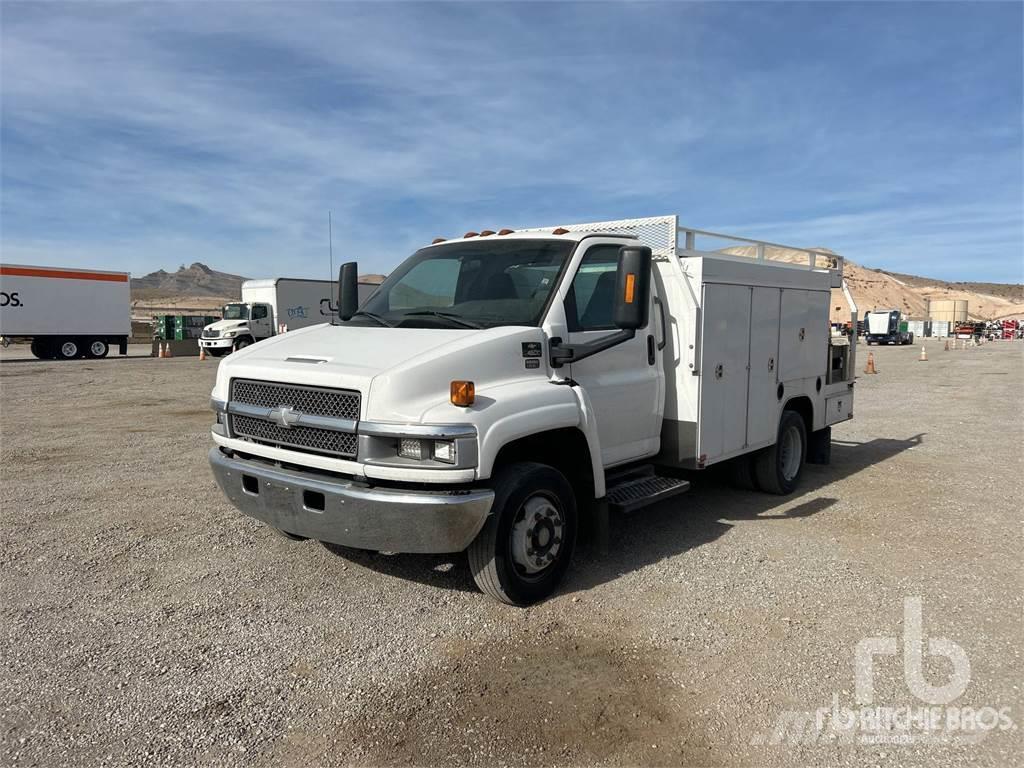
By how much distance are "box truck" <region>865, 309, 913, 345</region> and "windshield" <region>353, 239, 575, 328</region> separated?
178 ft

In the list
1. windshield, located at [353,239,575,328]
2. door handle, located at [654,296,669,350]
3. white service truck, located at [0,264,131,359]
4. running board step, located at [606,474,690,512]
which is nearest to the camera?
windshield, located at [353,239,575,328]

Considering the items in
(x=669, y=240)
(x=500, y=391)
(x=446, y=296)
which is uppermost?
(x=669, y=240)

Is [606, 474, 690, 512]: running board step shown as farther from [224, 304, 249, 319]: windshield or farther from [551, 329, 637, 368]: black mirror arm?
[224, 304, 249, 319]: windshield

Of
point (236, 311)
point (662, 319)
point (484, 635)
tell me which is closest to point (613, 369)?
point (662, 319)

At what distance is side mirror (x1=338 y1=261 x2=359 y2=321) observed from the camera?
19.0 feet

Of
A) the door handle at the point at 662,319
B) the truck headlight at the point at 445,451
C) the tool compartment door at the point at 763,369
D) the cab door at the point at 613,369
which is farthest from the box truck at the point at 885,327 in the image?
the truck headlight at the point at 445,451

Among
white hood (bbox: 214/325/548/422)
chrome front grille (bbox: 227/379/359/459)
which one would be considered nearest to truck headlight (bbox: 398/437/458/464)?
white hood (bbox: 214/325/548/422)

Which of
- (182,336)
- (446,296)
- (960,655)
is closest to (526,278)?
(446,296)

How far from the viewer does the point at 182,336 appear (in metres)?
39.5

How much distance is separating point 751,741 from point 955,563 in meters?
3.03

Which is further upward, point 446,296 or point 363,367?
point 446,296

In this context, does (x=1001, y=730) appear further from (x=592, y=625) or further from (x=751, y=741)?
(x=592, y=625)

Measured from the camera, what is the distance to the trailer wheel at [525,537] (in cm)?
404

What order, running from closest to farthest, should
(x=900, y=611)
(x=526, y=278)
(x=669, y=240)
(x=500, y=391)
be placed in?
(x=500, y=391)
(x=900, y=611)
(x=526, y=278)
(x=669, y=240)
